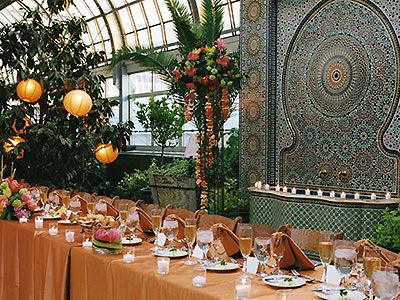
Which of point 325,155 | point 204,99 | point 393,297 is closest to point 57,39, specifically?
point 204,99

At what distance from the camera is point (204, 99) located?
26.6 feet

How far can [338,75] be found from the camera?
7.77 m

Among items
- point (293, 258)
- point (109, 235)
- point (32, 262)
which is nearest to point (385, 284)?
point (293, 258)

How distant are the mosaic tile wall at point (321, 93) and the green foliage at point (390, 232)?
0.84m

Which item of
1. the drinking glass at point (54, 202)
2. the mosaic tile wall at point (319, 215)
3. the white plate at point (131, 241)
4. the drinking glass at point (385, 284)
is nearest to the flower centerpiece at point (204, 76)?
the mosaic tile wall at point (319, 215)

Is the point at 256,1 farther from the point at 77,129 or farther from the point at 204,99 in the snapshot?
the point at 77,129

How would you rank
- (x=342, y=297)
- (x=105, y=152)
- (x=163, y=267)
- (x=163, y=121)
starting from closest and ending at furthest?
(x=342, y=297)
(x=163, y=267)
(x=105, y=152)
(x=163, y=121)

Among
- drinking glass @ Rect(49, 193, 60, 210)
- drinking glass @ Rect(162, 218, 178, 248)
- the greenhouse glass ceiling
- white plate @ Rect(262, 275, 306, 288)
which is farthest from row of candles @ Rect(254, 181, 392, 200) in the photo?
the greenhouse glass ceiling

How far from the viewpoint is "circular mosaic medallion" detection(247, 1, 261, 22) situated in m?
8.91

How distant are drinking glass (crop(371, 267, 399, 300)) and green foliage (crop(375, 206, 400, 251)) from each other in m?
4.26

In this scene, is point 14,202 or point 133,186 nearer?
point 14,202

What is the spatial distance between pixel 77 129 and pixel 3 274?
141 inches

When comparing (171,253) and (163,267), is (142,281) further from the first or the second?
(171,253)

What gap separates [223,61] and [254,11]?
6.72 ft
